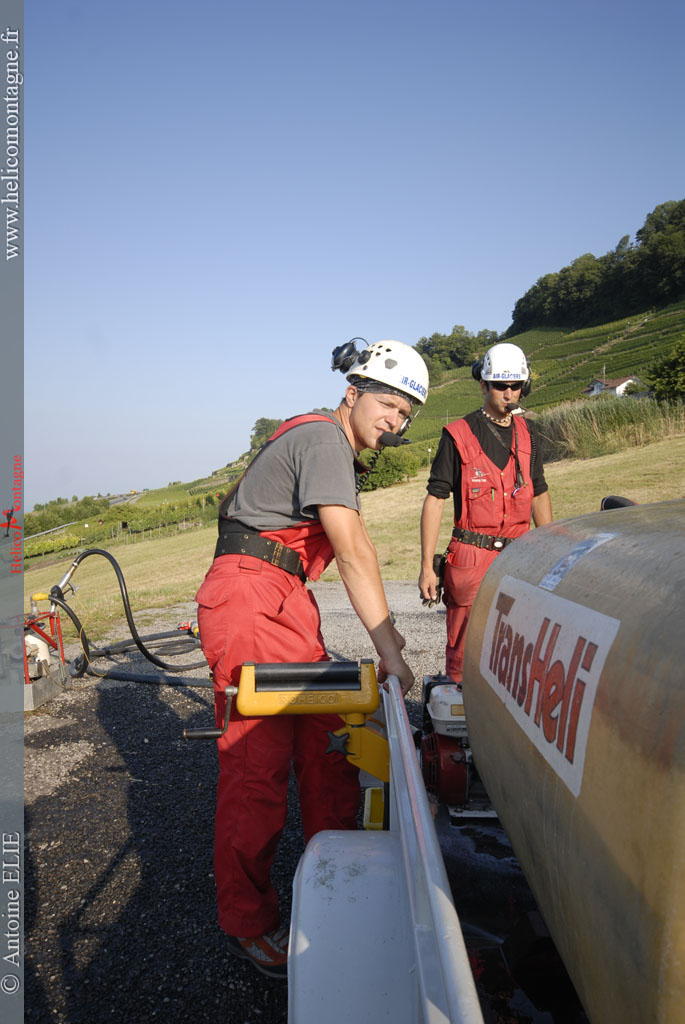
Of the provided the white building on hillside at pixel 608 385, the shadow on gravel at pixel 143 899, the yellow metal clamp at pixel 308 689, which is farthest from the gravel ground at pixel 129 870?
the white building on hillside at pixel 608 385

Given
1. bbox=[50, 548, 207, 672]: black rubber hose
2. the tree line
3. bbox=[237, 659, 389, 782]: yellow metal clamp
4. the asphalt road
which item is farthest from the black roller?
the tree line

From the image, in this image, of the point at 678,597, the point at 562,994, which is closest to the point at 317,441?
the point at 678,597

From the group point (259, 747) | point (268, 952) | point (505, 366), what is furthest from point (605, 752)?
point (505, 366)

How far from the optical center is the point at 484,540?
11.9 ft

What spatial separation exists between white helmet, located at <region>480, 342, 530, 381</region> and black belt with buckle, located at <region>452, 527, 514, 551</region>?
2.83 feet

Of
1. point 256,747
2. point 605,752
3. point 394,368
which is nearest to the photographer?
point 605,752

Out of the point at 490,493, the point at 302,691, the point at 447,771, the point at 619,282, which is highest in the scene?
the point at 619,282

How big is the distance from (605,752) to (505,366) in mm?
2949

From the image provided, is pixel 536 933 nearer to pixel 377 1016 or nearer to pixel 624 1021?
pixel 377 1016

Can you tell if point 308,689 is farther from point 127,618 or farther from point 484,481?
point 127,618

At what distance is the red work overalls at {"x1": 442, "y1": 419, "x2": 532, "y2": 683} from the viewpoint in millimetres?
3580

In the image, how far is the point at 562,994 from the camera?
63.2 inches

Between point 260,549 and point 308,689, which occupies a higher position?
point 260,549

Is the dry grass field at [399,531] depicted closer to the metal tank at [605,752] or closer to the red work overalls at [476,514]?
the red work overalls at [476,514]
